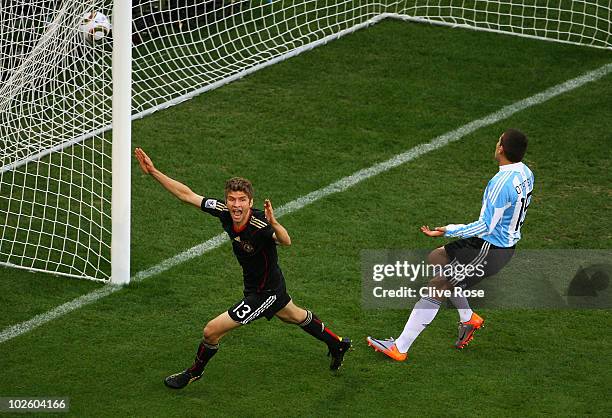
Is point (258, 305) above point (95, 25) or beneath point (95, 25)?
beneath

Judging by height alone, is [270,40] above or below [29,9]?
below

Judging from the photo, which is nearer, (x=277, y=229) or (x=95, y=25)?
(x=277, y=229)

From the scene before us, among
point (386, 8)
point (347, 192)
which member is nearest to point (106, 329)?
point (347, 192)

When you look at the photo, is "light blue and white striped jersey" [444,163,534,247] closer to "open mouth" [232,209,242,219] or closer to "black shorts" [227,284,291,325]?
"black shorts" [227,284,291,325]

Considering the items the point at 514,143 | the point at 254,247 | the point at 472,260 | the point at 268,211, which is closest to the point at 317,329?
the point at 254,247

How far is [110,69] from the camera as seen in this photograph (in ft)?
36.4

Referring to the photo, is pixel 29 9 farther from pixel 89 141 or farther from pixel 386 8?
pixel 386 8

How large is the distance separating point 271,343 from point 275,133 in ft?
13.2

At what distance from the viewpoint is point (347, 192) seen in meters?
11.8

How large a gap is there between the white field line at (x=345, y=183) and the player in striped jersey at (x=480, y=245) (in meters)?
2.18

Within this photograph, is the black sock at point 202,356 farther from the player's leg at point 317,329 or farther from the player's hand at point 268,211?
the player's hand at point 268,211

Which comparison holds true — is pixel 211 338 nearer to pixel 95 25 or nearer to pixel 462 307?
pixel 462 307

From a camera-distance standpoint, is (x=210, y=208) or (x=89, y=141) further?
(x=89, y=141)

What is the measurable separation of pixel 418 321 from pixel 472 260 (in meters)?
0.61
